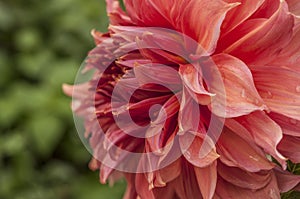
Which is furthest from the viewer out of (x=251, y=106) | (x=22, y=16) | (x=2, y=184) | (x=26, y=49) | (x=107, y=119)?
(x=22, y=16)

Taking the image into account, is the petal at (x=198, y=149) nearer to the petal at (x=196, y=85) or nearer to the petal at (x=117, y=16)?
the petal at (x=196, y=85)

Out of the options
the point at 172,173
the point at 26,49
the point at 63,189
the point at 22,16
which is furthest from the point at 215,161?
the point at 22,16

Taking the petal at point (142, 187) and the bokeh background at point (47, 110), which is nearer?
the petal at point (142, 187)

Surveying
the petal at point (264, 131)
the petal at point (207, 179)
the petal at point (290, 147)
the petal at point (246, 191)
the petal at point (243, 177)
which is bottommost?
→ the petal at point (246, 191)

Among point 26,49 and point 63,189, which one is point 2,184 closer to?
point 63,189

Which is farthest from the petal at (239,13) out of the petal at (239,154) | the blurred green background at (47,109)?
the blurred green background at (47,109)

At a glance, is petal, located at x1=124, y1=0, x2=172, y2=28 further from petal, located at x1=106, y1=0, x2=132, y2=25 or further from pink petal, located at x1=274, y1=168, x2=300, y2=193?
pink petal, located at x1=274, y1=168, x2=300, y2=193

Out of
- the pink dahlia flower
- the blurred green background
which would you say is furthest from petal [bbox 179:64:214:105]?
the blurred green background
